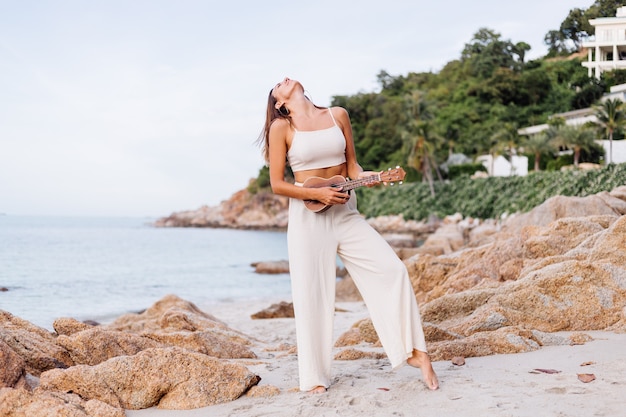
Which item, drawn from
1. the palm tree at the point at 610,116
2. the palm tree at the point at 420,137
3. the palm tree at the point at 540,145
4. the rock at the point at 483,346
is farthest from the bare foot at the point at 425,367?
the palm tree at the point at 420,137

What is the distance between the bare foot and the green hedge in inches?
1037

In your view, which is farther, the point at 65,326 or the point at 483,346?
the point at 65,326

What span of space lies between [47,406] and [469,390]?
90.8 inches

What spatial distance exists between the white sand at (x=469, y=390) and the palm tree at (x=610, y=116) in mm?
17205

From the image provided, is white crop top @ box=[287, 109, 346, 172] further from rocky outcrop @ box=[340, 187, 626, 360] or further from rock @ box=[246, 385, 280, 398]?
rocky outcrop @ box=[340, 187, 626, 360]

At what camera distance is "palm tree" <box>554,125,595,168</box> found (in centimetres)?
3366

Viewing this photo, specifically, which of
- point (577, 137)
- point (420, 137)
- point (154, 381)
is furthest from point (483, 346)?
point (420, 137)

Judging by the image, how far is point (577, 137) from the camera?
35438mm

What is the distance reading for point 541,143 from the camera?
42.6 m

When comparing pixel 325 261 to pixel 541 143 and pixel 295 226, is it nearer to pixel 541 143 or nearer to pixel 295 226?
pixel 295 226

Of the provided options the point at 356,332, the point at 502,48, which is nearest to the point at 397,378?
the point at 356,332

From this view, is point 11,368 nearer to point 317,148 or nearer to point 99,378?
point 99,378

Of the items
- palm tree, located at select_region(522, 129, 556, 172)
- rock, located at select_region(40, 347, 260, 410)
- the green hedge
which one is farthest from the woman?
palm tree, located at select_region(522, 129, 556, 172)

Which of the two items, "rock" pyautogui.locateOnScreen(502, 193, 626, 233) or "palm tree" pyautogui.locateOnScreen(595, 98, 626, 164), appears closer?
"rock" pyautogui.locateOnScreen(502, 193, 626, 233)
